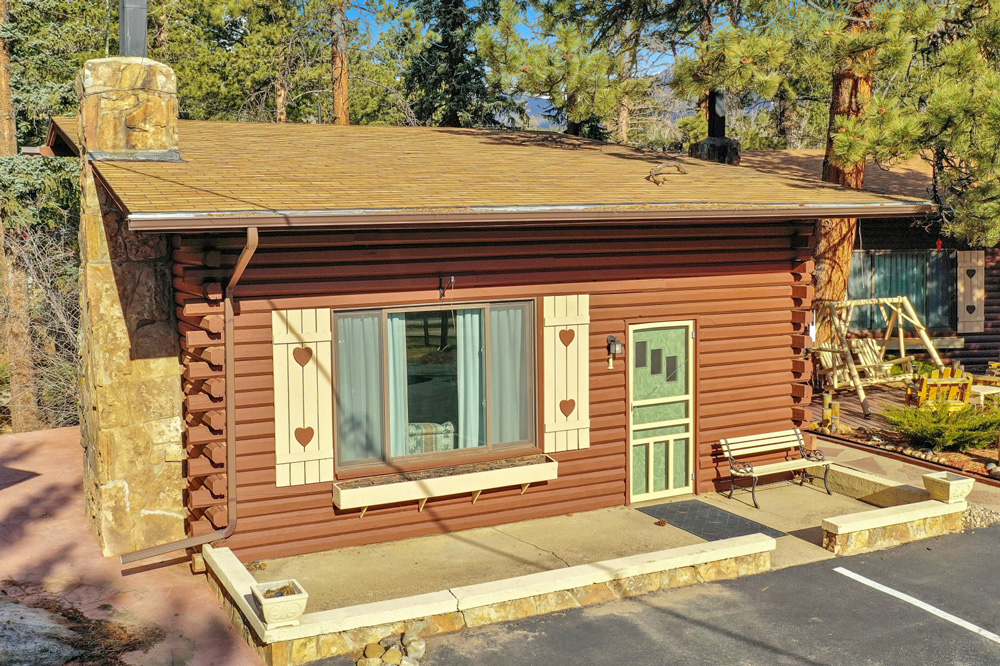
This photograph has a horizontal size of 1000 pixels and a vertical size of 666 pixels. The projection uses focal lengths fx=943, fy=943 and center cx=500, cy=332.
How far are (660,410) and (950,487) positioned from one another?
9.28 ft

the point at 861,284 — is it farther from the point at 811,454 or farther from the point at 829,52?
the point at 811,454

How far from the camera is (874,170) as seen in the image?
1938cm

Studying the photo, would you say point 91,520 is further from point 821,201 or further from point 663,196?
point 821,201

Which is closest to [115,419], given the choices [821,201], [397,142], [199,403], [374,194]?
[199,403]

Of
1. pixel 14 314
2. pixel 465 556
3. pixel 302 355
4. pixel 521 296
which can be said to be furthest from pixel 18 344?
pixel 465 556

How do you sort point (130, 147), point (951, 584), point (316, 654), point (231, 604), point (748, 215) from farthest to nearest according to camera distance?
point (748, 215) → point (130, 147) → point (951, 584) → point (231, 604) → point (316, 654)

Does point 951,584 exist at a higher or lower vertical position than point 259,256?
lower

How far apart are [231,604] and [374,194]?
3.49 m

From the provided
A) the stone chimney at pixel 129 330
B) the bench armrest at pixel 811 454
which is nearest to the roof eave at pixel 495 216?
the stone chimney at pixel 129 330

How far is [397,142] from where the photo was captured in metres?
11.8

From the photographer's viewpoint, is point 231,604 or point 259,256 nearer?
point 231,604

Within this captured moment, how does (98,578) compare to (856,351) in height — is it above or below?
below

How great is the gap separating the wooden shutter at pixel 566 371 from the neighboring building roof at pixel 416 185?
1078 millimetres

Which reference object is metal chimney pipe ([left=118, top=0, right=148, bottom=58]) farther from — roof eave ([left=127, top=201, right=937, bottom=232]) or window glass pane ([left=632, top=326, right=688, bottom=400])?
window glass pane ([left=632, top=326, right=688, bottom=400])
